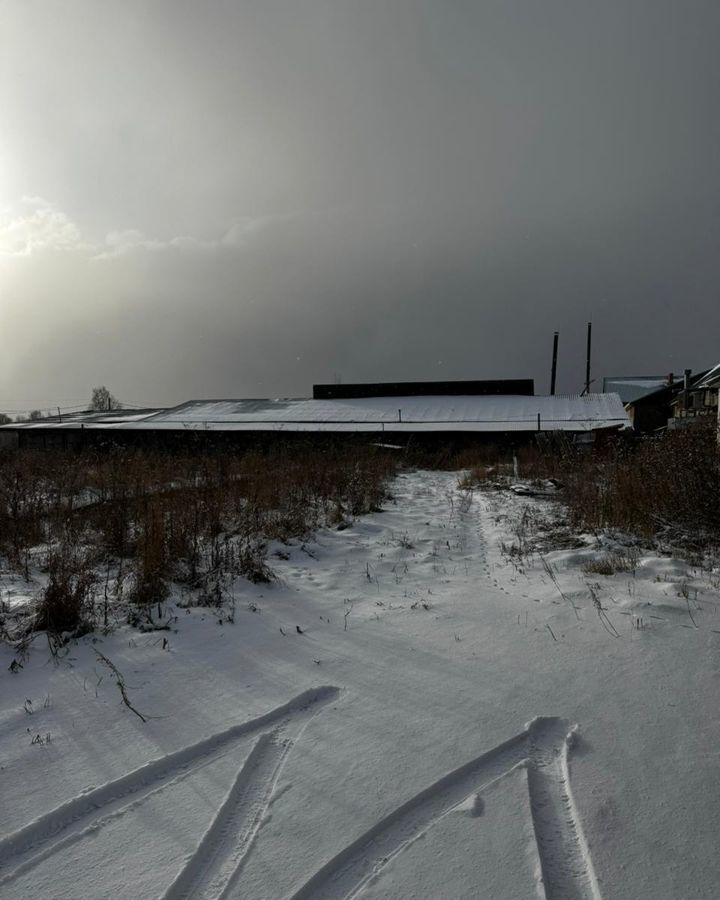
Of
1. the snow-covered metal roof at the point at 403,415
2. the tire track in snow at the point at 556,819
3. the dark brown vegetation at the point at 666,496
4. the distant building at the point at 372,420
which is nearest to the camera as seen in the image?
the tire track in snow at the point at 556,819

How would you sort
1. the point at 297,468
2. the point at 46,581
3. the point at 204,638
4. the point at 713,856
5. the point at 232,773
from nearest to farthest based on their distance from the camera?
the point at 713,856 → the point at 232,773 → the point at 204,638 → the point at 46,581 → the point at 297,468

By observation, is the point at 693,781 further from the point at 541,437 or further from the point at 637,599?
the point at 541,437

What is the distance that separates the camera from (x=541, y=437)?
65.2ft

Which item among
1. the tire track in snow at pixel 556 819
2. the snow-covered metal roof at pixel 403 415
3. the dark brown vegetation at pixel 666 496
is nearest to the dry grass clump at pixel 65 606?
the tire track in snow at pixel 556 819

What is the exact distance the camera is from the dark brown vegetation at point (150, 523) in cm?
427

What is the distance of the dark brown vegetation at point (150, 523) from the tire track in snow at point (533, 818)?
2.49m

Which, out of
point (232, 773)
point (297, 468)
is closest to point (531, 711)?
point (232, 773)

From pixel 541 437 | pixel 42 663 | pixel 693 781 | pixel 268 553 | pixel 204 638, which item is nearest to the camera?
pixel 693 781

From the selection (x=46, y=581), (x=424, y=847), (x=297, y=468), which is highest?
(x=297, y=468)

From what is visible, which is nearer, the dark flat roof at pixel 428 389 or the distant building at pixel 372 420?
the distant building at pixel 372 420

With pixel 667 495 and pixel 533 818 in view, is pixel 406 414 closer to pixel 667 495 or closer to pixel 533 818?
pixel 667 495

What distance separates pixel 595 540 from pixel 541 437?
14.8m

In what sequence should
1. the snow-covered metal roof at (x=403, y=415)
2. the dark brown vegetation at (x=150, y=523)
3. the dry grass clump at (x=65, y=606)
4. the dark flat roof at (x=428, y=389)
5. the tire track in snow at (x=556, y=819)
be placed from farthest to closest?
1. the dark flat roof at (x=428, y=389)
2. the snow-covered metal roof at (x=403, y=415)
3. the dark brown vegetation at (x=150, y=523)
4. the dry grass clump at (x=65, y=606)
5. the tire track in snow at (x=556, y=819)

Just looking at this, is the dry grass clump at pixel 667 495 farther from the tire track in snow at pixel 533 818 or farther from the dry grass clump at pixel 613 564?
the tire track in snow at pixel 533 818
